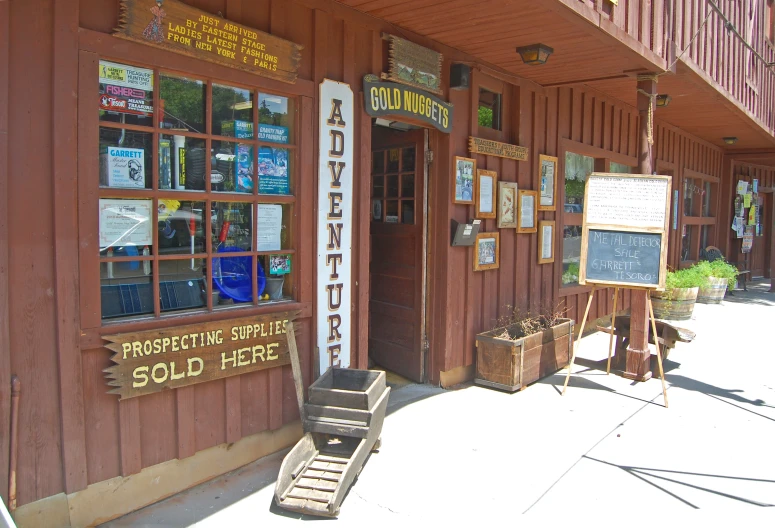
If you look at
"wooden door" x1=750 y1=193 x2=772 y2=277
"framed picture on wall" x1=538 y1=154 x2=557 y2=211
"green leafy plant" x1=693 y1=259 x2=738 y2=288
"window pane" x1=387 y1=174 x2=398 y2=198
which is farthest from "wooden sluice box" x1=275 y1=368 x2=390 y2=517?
"wooden door" x1=750 y1=193 x2=772 y2=277

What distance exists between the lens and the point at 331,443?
4.12 m

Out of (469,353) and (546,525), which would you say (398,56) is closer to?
(469,353)

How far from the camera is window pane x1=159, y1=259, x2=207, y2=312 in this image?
3.65m

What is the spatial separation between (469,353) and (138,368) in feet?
11.4

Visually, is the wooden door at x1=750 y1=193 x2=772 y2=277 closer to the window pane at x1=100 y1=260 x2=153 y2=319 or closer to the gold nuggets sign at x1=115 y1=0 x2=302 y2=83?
the gold nuggets sign at x1=115 y1=0 x2=302 y2=83

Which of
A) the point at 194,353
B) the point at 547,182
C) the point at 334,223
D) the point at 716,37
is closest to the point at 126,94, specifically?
the point at 194,353

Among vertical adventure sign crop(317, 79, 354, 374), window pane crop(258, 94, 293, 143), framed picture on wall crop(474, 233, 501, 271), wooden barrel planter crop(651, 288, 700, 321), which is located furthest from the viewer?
wooden barrel planter crop(651, 288, 700, 321)

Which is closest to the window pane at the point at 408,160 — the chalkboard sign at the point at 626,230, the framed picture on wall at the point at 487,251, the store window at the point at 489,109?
the store window at the point at 489,109

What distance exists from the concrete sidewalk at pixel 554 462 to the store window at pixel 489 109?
9.12 feet

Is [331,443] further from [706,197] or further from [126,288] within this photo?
[706,197]

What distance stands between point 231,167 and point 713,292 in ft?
34.4

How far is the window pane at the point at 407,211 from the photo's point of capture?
586 centimetres

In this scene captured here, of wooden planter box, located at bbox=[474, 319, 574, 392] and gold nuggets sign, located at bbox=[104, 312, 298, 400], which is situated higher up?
gold nuggets sign, located at bbox=[104, 312, 298, 400]

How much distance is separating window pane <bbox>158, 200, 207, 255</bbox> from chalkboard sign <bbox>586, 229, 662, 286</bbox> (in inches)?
149
